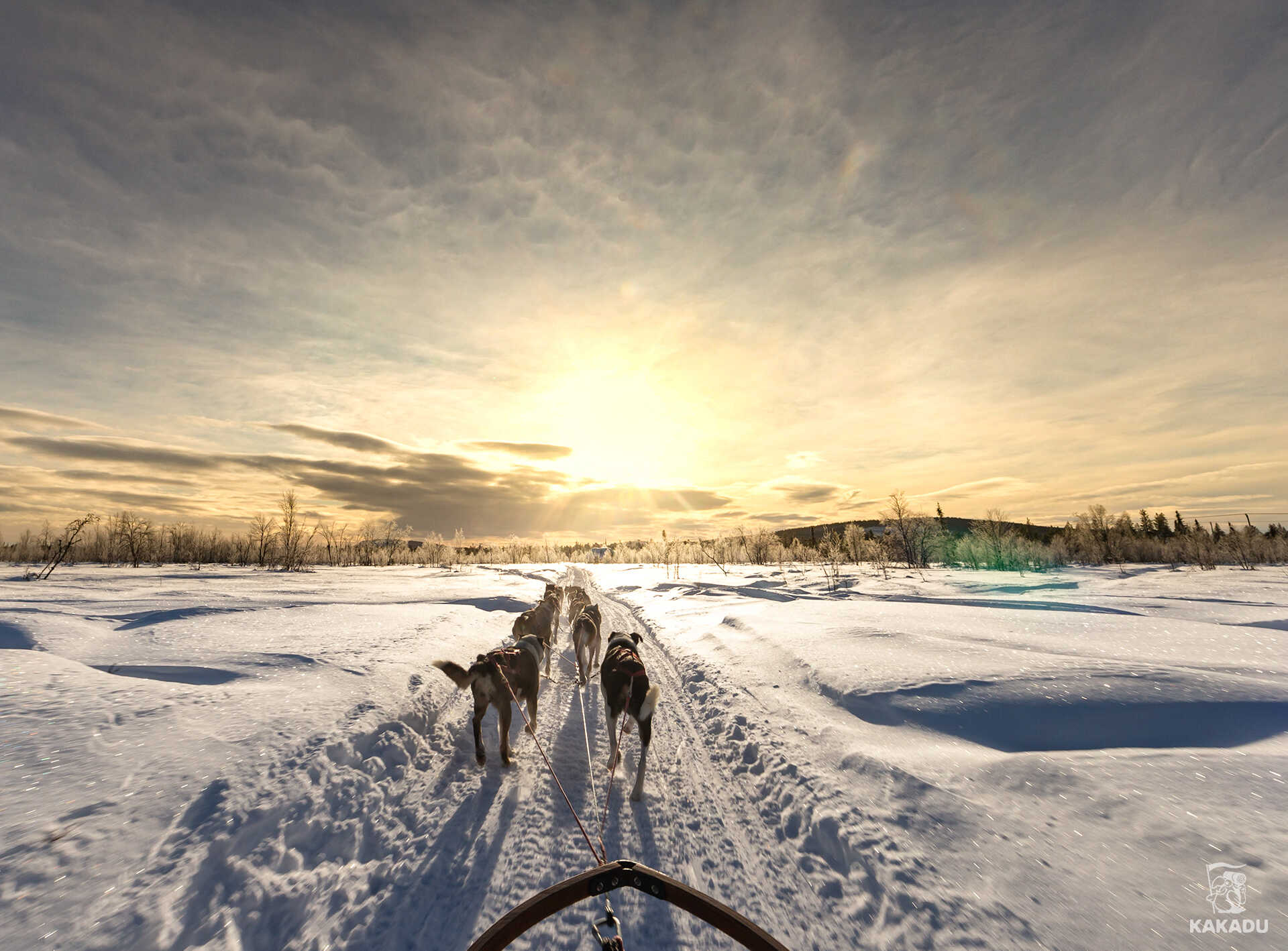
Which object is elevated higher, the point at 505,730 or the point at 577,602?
the point at 577,602

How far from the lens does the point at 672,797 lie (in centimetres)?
436

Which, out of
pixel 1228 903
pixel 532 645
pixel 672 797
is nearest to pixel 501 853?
pixel 672 797

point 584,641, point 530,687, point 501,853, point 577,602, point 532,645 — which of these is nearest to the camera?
point 501,853

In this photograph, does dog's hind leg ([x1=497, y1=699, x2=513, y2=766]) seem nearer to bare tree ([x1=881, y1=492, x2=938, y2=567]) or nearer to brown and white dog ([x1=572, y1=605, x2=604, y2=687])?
brown and white dog ([x1=572, y1=605, x2=604, y2=687])

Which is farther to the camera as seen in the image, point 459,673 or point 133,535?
point 133,535

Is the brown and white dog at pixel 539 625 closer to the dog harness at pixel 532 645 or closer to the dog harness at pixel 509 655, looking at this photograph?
the dog harness at pixel 532 645

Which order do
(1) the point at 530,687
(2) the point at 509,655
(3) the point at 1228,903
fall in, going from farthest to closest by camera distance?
(1) the point at 530,687 → (2) the point at 509,655 → (3) the point at 1228,903

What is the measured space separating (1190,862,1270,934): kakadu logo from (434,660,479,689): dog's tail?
5481mm

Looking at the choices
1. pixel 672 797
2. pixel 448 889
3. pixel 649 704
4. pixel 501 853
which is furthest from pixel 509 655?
pixel 448 889

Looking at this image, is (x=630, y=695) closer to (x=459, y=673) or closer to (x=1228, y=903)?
(x=459, y=673)

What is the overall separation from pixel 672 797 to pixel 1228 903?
3609mm

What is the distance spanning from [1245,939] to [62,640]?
13.0m

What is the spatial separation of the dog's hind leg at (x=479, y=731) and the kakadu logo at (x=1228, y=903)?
5.39 m

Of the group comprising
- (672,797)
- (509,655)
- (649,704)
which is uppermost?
(509,655)
